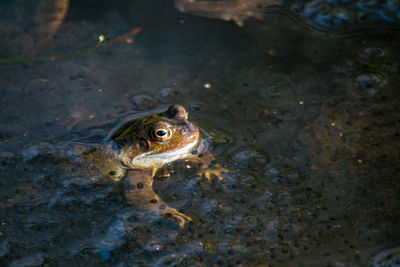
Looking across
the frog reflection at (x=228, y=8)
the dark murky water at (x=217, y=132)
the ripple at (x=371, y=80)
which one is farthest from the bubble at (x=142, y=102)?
the ripple at (x=371, y=80)

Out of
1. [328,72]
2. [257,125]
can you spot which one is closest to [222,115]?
[257,125]

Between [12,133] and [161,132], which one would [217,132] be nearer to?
[161,132]

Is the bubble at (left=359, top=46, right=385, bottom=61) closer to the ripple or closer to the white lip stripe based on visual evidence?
the ripple

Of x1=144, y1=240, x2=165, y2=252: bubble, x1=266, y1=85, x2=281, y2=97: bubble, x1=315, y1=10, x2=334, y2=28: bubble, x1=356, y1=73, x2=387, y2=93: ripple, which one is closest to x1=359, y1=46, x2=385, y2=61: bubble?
x1=356, y1=73, x2=387, y2=93: ripple

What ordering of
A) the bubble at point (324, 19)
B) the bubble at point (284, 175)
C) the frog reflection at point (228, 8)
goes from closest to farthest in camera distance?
the bubble at point (284, 175), the bubble at point (324, 19), the frog reflection at point (228, 8)

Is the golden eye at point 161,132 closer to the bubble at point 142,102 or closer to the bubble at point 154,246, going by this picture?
the bubble at point 142,102
